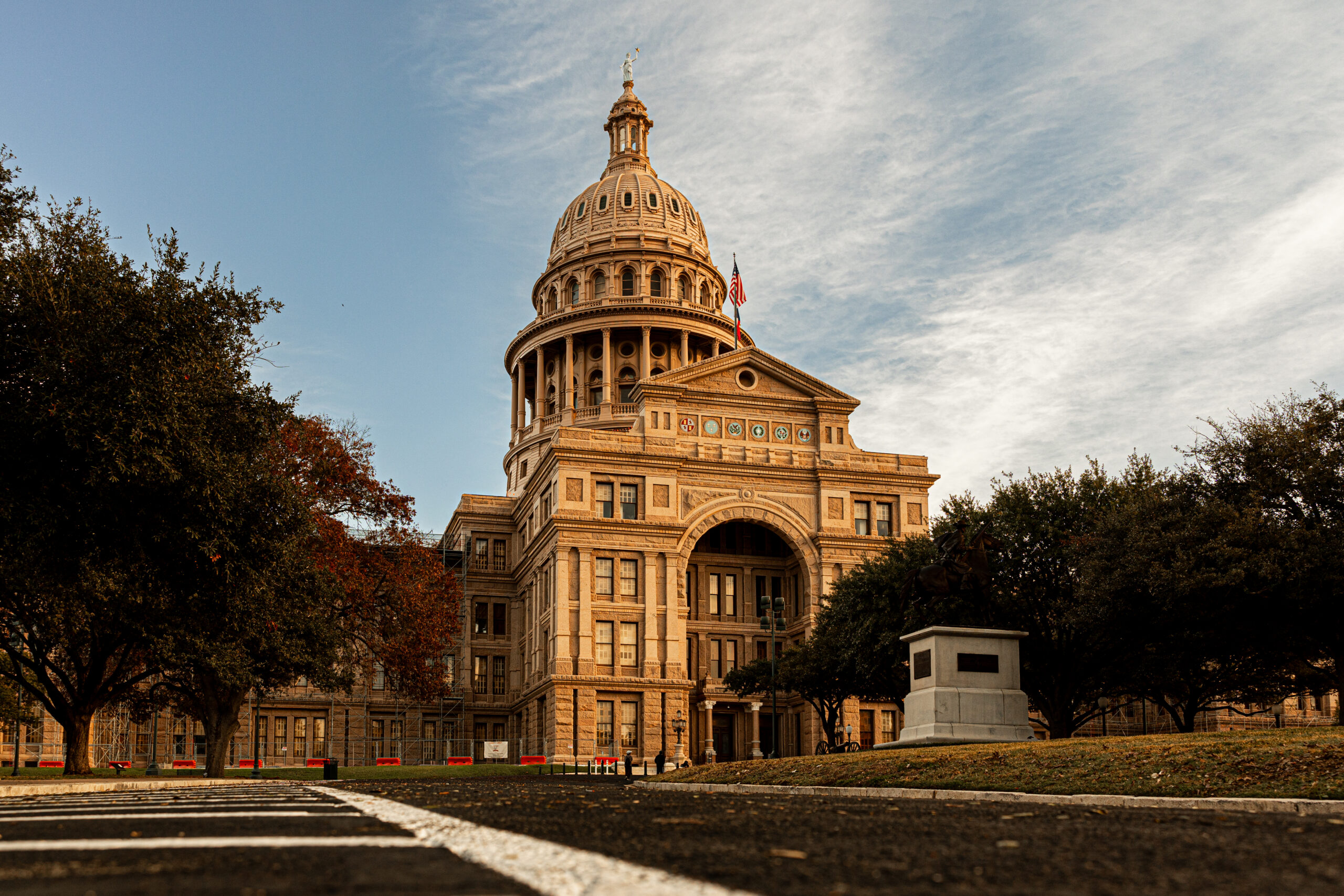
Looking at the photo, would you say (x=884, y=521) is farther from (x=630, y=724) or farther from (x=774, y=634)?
(x=774, y=634)

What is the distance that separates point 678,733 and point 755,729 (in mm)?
9381

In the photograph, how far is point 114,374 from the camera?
2070cm

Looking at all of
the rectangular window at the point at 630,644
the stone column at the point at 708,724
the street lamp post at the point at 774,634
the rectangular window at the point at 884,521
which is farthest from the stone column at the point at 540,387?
the rectangular window at the point at 884,521

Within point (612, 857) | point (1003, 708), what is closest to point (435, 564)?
point (1003, 708)

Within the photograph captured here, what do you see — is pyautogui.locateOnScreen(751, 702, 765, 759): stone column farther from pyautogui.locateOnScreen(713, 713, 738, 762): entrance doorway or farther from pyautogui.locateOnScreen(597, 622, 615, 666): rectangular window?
pyautogui.locateOnScreen(597, 622, 615, 666): rectangular window

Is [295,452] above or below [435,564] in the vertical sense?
above

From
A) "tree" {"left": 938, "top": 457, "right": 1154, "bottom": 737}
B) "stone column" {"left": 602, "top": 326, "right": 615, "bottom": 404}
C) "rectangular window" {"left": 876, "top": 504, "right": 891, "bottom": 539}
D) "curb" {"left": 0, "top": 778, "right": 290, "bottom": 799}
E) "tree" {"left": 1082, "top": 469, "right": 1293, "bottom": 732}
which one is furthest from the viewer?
"stone column" {"left": 602, "top": 326, "right": 615, "bottom": 404}

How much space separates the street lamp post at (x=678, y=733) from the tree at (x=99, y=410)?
32.5 m

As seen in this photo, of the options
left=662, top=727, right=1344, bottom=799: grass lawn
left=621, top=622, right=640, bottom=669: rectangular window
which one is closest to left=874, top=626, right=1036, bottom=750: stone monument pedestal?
left=662, top=727, right=1344, bottom=799: grass lawn

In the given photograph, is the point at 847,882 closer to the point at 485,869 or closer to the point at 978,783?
the point at 485,869

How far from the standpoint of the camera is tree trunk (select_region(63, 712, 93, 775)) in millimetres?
32562

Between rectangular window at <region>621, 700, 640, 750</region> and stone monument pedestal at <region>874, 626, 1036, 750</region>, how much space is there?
37.0 m

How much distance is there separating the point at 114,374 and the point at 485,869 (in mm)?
17557

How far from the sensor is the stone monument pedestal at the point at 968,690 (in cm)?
2641
